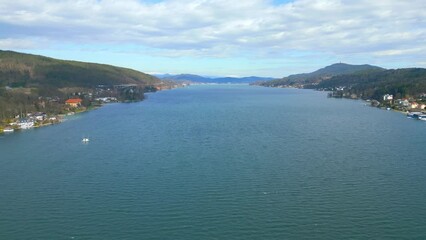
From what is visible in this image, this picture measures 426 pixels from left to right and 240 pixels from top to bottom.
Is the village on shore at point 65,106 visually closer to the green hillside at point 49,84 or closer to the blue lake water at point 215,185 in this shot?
the green hillside at point 49,84

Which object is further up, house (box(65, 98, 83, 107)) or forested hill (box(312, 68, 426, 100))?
forested hill (box(312, 68, 426, 100))

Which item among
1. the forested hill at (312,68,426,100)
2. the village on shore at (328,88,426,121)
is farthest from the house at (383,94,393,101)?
the forested hill at (312,68,426,100)

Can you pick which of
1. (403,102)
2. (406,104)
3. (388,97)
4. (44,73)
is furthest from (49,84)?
(406,104)

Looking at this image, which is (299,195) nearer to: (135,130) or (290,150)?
(290,150)

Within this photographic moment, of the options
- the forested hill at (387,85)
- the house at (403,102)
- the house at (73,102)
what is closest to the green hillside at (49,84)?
the house at (73,102)

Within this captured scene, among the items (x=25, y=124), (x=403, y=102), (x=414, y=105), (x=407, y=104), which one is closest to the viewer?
(x=25, y=124)

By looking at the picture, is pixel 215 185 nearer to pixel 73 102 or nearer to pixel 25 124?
pixel 25 124

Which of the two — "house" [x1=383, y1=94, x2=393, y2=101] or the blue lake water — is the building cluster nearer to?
"house" [x1=383, y1=94, x2=393, y2=101]
